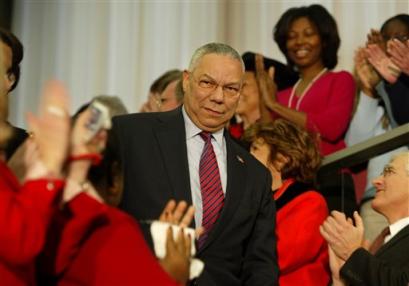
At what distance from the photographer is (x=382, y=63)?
5.31 m

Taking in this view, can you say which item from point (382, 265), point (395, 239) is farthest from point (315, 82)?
point (382, 265)

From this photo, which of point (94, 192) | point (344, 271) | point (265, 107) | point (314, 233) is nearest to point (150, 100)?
point (265, 107)

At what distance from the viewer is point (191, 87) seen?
390cm

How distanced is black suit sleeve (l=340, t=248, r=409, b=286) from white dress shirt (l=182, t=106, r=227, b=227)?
695 mm

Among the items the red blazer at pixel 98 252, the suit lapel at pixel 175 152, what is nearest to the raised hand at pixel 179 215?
the red blazer at pixel 98 252

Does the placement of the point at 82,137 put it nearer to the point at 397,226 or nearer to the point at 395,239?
the point at 395,239

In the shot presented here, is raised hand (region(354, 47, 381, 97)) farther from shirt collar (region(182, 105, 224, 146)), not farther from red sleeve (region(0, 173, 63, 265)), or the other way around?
red sleeve (region(0, 173, 63, 265))

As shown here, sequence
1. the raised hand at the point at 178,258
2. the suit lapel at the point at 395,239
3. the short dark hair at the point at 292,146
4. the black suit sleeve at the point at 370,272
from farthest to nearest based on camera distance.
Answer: the short dark hair at the point at 292,146, the suit lapel at the point at 395,239, the black suit sleeve at the point at 370,272, the raised hand at the point at 178,258

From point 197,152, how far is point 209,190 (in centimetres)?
18

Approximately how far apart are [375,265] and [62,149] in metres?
1.88

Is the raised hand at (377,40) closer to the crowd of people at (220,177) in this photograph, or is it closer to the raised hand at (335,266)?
the crowd of people at (220,177)

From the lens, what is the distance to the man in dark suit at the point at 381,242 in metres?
4.01

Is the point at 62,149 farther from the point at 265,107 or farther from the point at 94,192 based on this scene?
the point at 265,107

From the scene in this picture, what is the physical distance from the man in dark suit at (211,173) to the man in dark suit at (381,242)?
1.41ft
